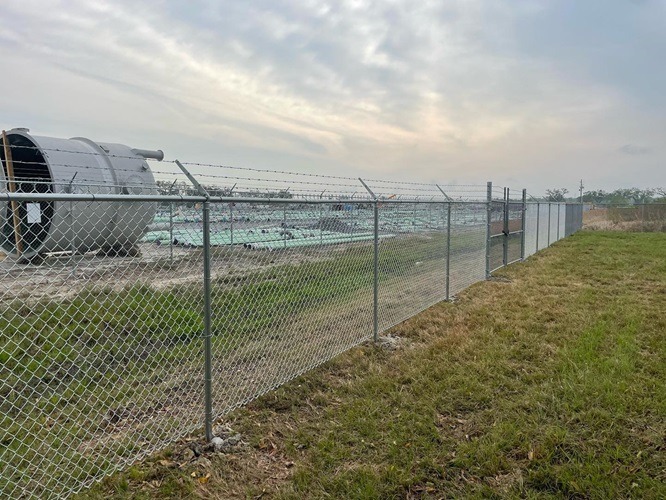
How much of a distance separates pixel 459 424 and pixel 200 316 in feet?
13.0

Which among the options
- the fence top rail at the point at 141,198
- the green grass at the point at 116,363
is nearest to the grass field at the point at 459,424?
the green grass at the point at 116,363

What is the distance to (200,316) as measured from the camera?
6191 mm

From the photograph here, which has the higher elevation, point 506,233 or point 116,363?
point 506,233

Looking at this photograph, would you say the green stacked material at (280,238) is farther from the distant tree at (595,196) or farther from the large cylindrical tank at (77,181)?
the distant tree at (595,196)

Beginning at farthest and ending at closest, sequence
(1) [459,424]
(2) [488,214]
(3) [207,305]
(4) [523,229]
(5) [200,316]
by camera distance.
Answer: (4) [523,229], (2) [488,214], (5) [200,316], (1) [459,424], (3) [207,305]

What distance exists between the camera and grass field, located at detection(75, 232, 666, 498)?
110 inches

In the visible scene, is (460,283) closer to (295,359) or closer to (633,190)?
(295,359)

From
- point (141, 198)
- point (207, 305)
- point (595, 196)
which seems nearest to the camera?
point (141, 198)

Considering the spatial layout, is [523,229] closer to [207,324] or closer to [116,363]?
[116,363]

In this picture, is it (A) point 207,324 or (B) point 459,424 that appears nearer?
(A) point 207,324

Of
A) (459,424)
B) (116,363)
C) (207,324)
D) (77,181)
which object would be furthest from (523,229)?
(77,181)

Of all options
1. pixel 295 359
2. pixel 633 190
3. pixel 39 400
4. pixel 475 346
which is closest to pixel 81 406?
pixel 39 400

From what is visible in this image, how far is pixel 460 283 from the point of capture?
27.8ft

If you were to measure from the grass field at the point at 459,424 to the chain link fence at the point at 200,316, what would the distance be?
0.36 metres
